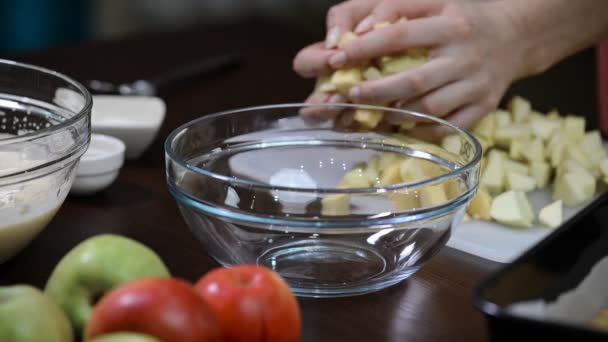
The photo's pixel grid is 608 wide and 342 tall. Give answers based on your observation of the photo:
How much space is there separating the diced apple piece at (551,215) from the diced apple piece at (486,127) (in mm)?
226

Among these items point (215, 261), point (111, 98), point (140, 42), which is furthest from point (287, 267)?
point (140, 42)

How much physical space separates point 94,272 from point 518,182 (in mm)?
647

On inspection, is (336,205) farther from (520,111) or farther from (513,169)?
(520,111)

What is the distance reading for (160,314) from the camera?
1.96 feet

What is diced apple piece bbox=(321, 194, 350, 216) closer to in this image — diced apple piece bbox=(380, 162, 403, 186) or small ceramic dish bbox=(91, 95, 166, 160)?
diced apple piece bbox=(380, 162, 403, 186)

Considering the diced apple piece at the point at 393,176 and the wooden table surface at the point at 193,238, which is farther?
the diced apple piece at the point at 393,176

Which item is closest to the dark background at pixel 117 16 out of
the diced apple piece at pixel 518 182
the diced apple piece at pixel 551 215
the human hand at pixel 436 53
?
the human hand at pixel 436 53

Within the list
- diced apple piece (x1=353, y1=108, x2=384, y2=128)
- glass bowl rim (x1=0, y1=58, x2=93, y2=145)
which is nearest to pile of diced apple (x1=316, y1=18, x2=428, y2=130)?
diced apple piece (x1=353, y1=108, x2=384, y2=128)

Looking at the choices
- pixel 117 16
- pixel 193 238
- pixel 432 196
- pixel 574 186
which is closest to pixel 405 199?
pixel 432 196

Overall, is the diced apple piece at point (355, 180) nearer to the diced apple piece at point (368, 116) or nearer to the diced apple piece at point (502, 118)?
the diced apple piece at point (368, 116)

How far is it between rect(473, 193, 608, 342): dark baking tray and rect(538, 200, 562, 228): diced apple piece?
0.82 ft

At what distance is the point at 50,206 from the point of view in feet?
2.91

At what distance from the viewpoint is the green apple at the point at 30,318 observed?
61 centimetres

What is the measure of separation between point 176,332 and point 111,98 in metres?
0.79
